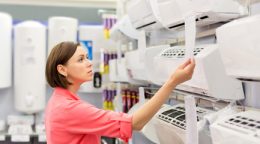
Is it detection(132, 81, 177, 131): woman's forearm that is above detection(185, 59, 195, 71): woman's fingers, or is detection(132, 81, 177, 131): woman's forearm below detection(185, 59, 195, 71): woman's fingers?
below

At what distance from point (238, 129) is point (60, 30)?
113 inches

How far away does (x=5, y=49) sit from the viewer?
139 inches

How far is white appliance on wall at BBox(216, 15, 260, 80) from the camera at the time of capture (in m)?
0.96

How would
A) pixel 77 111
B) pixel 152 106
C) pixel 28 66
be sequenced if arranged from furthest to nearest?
1. pixel 28 66
2. pixel 77 111
3. pixel 152 106

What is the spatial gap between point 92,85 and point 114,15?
2.71 ft

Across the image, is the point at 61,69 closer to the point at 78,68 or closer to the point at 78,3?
the point at 78,68

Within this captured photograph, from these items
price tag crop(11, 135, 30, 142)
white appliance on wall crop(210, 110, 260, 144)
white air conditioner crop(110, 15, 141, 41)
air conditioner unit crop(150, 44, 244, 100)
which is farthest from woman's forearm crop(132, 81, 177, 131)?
price tag crop(11, 135, 30, 142)

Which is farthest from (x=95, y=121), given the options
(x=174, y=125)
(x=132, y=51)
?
(x=132, y=51)

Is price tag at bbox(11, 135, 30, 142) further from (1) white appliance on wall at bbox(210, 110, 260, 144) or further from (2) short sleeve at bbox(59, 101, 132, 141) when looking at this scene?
(1) white appliance on wall at bbox(210, 110, 260, 144)

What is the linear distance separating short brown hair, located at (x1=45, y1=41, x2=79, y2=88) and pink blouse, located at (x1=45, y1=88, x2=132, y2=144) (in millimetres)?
38

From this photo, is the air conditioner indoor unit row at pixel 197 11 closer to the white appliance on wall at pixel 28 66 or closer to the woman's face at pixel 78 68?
the woman's face at pixel 78 68

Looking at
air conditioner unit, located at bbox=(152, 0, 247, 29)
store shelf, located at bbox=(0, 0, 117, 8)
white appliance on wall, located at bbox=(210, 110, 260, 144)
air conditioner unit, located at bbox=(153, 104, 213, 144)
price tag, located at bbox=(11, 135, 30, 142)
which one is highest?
Result: store shelf, located at bbox=(0, 0, 117, 8)

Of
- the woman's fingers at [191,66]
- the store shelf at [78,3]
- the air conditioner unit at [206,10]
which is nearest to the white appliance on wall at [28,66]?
the store shelf at [78,3]

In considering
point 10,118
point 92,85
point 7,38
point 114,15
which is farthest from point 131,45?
point 10,118
